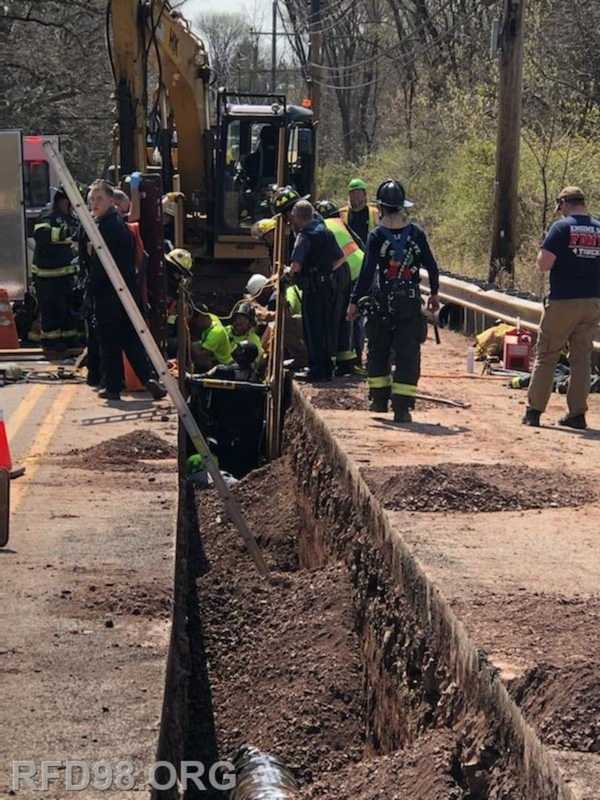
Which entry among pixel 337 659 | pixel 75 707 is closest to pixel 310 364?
pixel 337 659

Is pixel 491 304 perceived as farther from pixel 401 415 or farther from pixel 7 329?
pixel 401 415

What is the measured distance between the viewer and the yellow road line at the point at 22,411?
1207 cm

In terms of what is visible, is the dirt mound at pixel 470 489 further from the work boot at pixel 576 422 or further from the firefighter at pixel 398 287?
the work boot at pixel 576 422

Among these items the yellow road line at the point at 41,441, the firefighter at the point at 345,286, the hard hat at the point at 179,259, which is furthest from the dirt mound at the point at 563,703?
the hard hat at the point at 179,259

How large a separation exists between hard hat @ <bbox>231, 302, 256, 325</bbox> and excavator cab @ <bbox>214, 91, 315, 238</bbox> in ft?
22.9

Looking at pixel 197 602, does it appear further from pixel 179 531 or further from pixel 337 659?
pixel 337 659

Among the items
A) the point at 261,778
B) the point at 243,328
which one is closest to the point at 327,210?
the point at 243,328

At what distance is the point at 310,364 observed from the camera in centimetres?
1378

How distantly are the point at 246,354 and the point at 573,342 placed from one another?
11.1 feet

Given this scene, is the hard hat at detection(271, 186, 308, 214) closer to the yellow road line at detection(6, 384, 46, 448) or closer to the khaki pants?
the yellow road line at detection(6, 384, 46, 448)

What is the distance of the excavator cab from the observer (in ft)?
69.2

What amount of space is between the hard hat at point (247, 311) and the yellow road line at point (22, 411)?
81.6 inches

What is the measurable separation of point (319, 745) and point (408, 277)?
5330mm

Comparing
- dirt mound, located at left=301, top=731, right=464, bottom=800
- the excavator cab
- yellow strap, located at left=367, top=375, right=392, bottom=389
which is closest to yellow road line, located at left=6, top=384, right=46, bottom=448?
yellow strap, located at left=367, top=375, right=392, bottom=389
